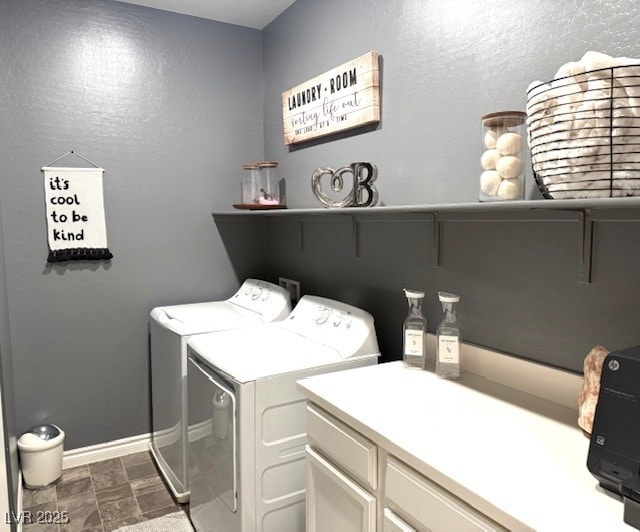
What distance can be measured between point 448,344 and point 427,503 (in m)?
0.60

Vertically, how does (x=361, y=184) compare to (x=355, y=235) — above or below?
above

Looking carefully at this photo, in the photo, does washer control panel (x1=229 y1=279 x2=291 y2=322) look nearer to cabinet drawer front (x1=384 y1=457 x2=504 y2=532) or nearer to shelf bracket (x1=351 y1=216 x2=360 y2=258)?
shelf bracket (x1=351 y1=216 x2=360 y2=258)

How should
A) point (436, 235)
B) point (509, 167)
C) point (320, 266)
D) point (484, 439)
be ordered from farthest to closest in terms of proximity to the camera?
1. point (320, 266)
2. point (436, 235)
3. point (509, 167)
4. point (484, 439)

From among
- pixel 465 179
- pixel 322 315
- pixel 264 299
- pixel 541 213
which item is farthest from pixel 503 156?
pixel 264 299

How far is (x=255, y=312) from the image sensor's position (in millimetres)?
2605

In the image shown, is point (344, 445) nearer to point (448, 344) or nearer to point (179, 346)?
point (448, 344)

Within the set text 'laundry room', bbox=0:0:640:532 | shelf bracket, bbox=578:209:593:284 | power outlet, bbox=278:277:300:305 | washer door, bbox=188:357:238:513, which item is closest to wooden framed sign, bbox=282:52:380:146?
text 'laundry room', bbox=0:0:640:532

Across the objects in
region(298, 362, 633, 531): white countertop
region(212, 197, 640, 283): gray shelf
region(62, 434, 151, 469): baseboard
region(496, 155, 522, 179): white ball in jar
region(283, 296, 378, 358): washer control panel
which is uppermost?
region(496, 155, 522, 179): white ball in jar

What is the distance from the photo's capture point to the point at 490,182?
131cm

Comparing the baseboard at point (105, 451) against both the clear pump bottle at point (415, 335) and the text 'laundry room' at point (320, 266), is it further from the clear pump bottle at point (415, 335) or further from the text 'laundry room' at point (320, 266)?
the clear pump bottle at point (415, 335)

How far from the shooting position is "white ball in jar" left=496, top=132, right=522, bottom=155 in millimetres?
1282

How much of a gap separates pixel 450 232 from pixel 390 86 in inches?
26.2

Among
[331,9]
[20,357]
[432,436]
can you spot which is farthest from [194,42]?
[432,436]

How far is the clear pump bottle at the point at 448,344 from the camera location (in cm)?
158
